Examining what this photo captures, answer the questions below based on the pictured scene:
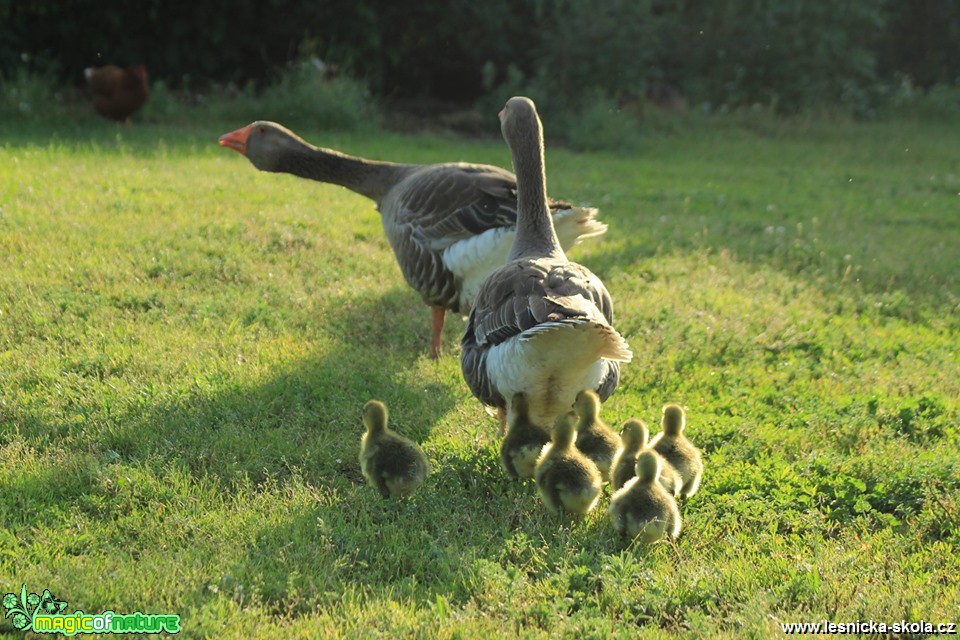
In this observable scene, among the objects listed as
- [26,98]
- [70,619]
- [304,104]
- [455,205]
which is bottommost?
[26,98]

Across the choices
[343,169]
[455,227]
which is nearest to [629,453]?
[455,227]

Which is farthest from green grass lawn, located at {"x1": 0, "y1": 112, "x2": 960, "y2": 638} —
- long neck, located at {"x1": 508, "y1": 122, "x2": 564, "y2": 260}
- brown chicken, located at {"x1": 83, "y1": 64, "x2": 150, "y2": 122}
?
brown chicken, located at {"x1": 83, "y1": 64, "x2": 150, "y2": 122}

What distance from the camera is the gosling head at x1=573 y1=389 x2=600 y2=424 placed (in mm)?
4758

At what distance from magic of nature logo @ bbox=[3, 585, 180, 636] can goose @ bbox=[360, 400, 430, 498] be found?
3.98ft

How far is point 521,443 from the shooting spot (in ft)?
15.0

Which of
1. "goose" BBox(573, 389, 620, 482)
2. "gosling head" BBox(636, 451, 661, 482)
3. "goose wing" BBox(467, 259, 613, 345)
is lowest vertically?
"goose" BBox(573, 389, 620, 482)

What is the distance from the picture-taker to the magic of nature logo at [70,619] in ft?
11.0

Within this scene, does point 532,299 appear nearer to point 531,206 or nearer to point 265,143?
point 531,206

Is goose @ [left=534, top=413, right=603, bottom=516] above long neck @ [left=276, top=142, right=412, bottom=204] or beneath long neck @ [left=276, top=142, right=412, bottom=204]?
beneath

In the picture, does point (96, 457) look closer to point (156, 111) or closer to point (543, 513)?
point (543, 513)

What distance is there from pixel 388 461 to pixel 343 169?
3637 mm

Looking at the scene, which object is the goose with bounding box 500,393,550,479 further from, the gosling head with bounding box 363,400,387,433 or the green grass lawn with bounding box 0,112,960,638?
the gosling head with bounding box 363,400,387,433

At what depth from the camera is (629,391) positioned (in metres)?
5.99

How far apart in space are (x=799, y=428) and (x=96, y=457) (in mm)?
3864
